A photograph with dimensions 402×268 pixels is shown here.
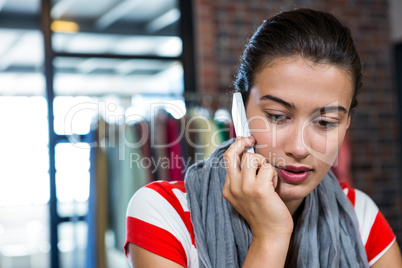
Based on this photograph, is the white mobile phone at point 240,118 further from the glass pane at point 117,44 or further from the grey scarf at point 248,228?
the glass pane at point 117,44

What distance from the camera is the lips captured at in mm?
1111

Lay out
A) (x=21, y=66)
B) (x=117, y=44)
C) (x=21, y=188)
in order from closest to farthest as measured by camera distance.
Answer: (x=117, y=44)
(x=21, y=188)
(x=21, y=66)

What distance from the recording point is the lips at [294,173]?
111cm

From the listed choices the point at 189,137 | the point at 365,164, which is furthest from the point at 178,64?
the point at 365,164

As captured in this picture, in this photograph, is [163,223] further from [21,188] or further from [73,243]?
[21,188]

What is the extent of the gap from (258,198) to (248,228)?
0.16m

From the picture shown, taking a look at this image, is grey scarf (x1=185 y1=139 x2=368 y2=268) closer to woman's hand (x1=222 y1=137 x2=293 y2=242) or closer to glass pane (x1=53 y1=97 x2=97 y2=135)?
woman's hand (x1=222 y1=137 x2=293 y2=242)

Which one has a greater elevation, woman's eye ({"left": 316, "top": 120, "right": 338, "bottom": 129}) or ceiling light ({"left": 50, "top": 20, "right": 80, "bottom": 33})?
ceiling light ({"left": 50, "top": 20, "right": 80, "bottom": 33})

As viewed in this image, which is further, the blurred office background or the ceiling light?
the ceiling light

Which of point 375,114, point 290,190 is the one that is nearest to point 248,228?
point 290,190

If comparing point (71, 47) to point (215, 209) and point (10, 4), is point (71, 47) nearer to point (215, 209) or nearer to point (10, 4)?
point (10, 4)

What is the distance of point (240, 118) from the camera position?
3.89ft

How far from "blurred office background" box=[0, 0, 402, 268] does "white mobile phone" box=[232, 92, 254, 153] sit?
1.31 metres

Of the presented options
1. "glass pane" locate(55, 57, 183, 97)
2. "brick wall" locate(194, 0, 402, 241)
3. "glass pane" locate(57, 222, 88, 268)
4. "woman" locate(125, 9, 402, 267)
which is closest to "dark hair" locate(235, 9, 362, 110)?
"woman" locate(125, 9, 402, 267)
